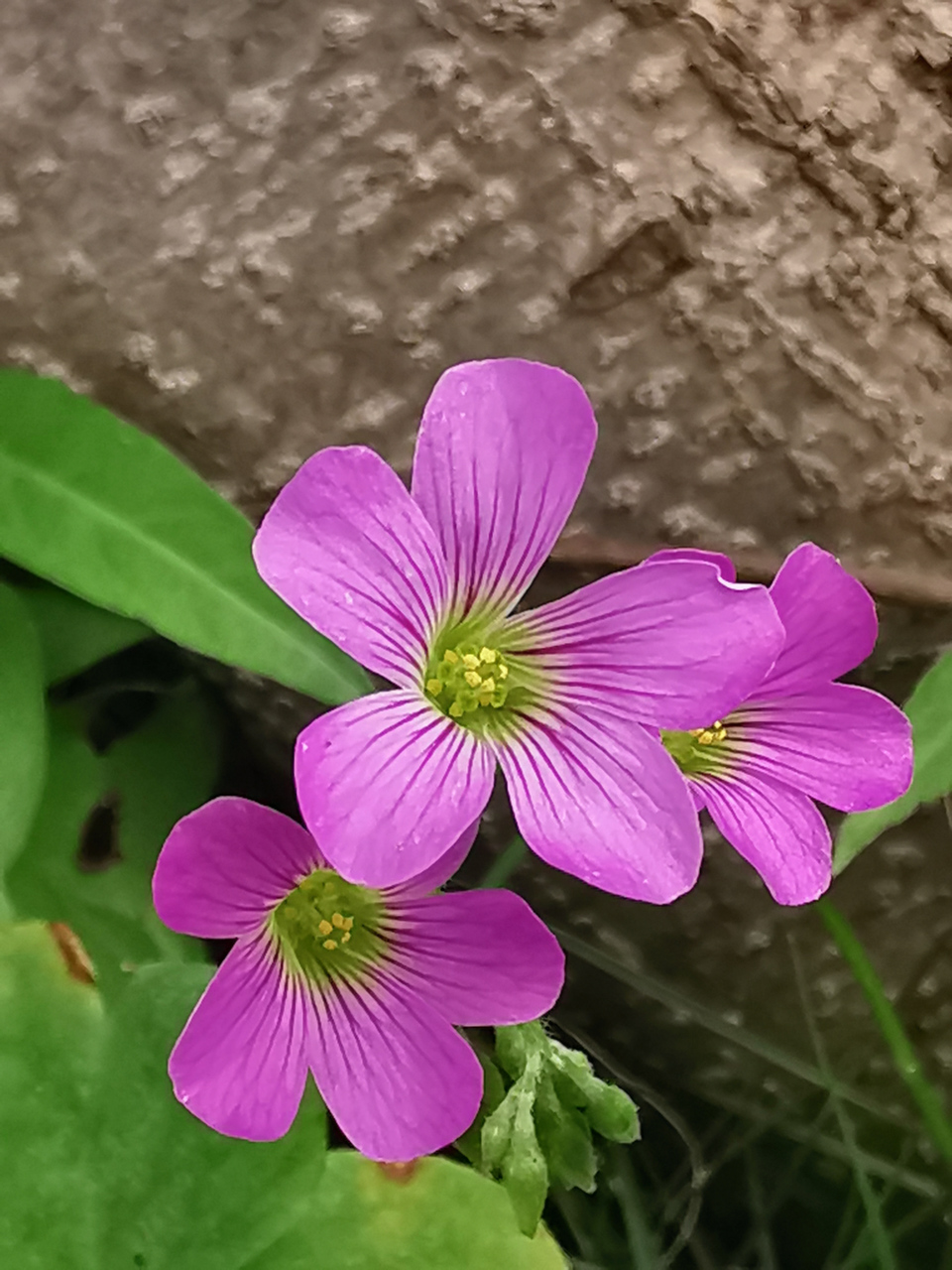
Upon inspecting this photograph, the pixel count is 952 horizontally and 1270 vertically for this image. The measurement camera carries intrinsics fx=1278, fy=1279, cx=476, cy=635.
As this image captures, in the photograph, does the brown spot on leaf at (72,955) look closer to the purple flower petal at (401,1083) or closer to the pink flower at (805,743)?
the purple flower petal at (401,1083)

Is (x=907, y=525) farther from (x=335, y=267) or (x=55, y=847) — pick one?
(x=55, y=847)

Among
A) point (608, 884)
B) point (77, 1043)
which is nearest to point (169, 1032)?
point (77, 1043)

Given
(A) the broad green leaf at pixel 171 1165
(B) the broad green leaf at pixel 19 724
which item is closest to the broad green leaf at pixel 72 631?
(B) the broad green leaf at pixel 19 724

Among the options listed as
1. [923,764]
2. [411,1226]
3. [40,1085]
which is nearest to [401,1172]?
[411,1226]

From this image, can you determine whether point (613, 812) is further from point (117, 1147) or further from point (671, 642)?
point (117, 1147)

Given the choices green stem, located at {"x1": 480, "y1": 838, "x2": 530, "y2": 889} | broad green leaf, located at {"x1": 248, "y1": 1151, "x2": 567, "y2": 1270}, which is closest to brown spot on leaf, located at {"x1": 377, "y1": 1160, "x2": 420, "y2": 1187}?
broad green leaf, located at {"x1": 248, "y1": 1151, "x2": 567, "y2": 1270}

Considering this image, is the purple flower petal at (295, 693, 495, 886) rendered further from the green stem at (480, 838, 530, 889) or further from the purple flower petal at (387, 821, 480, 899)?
the green stem at (480, 838, 530, 889)
